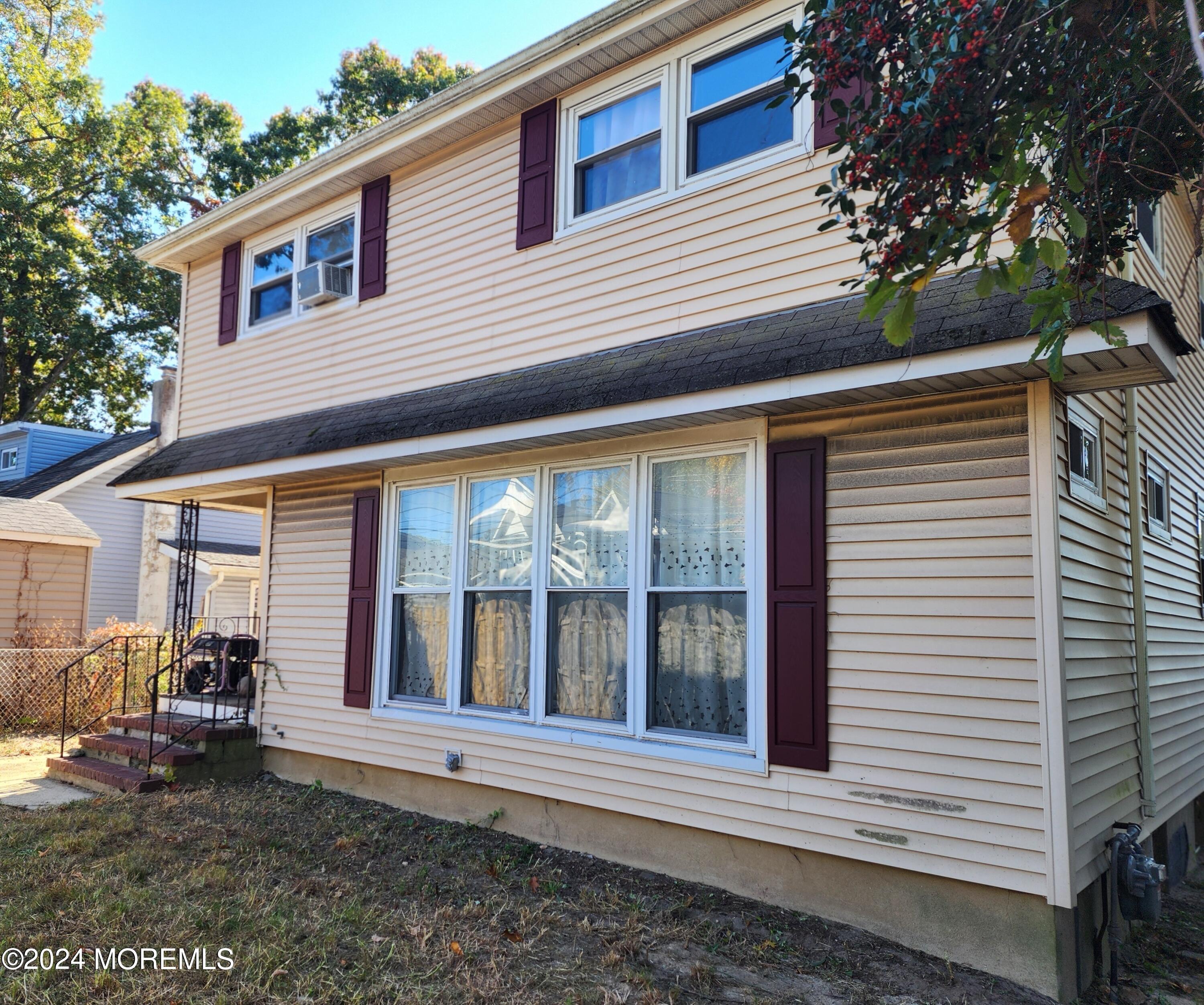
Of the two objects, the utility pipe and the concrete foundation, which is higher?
the utility pipe

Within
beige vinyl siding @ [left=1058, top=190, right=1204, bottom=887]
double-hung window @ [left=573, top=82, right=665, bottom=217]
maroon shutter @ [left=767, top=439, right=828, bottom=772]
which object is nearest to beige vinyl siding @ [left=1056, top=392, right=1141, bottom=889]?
beige vinyl siding @ [left=1058, top=190, right=1204, bottom=887]

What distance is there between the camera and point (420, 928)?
4.81 m

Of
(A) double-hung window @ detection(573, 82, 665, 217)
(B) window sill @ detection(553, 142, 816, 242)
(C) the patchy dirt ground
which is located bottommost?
(C) the patchy dirt ground

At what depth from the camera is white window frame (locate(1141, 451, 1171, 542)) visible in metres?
6.55

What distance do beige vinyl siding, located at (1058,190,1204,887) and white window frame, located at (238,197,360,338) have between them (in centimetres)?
654

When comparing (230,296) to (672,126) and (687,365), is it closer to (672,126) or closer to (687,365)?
(672,126)

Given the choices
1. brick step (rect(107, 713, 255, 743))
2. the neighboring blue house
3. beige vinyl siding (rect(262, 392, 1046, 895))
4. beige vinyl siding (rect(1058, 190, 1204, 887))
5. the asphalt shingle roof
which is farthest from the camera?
the neighboring blue house

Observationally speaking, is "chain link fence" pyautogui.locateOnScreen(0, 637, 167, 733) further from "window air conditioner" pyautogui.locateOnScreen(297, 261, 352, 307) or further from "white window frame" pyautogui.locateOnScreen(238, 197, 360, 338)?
"window air conditioner" pyautogui.locateOnScreen(297, 261, 352, 307)

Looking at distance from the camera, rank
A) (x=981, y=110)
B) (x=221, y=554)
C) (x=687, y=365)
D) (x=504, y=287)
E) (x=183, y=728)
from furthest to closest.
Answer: (x=221, y=554) < (x=183, y=728) < (x=504, y=287) < (x=687, y=365) < (x=981, y=110)

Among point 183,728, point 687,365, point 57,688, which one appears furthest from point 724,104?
point 57,688

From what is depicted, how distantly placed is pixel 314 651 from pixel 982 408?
6.34 m

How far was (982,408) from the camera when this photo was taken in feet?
15.9

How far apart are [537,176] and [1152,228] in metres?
5.10

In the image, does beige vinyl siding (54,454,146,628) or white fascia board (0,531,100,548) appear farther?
beige vinyl siding (54,454,146,628)
